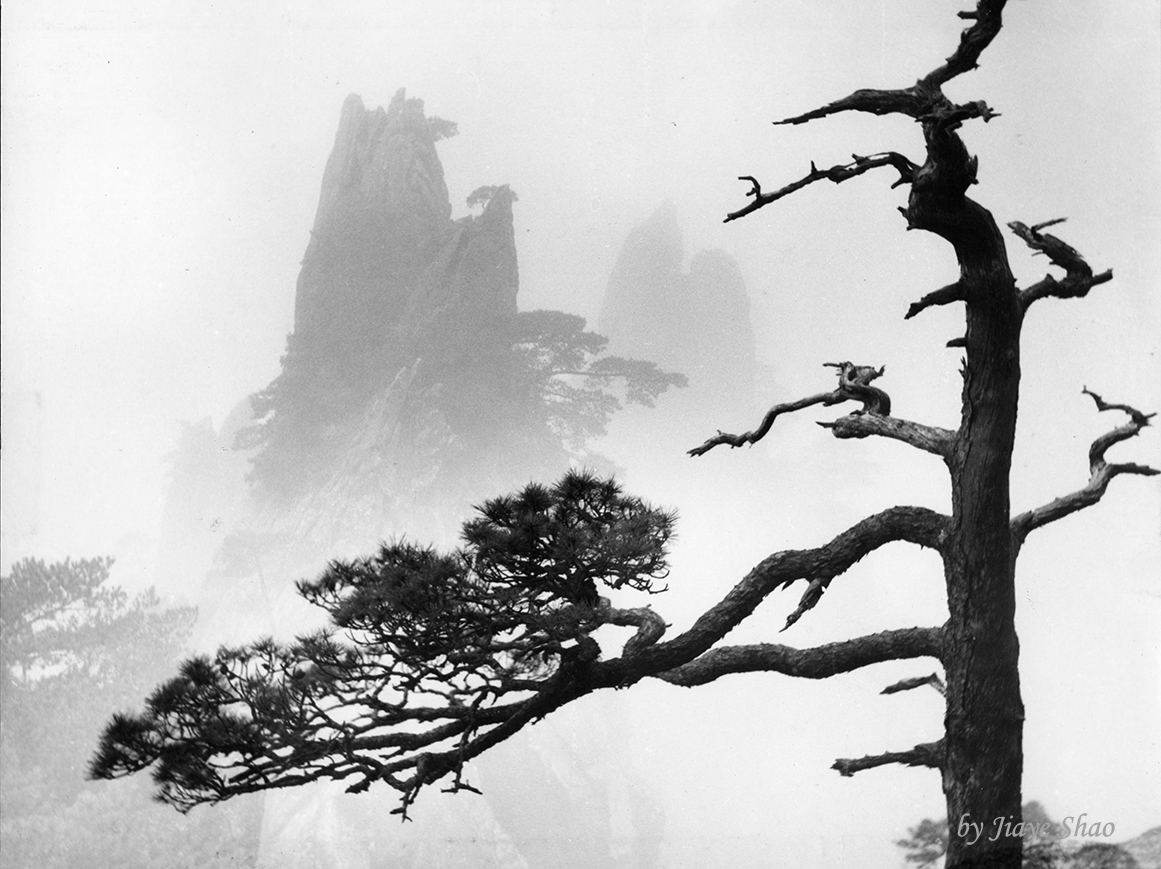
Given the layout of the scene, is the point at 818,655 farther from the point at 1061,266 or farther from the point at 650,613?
the point at 1061,266

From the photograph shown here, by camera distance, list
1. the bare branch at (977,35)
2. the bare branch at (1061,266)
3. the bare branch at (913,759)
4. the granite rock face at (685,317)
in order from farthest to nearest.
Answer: the granite rock face at (685,317) < the bare branch at (913,759) < the bare branch at (1061,266) < the bare branch at (977,35)

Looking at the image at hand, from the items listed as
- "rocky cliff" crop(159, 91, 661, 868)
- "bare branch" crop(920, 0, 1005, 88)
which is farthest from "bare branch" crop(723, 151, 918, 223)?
"rocky cliff" crop(159, 91, 661, 868)

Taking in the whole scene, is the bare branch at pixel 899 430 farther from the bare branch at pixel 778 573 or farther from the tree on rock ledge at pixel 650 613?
the bare branch at pixel 778 573

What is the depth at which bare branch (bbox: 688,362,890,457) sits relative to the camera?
2.97 meters

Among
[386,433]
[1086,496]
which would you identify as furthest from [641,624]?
[386,433]

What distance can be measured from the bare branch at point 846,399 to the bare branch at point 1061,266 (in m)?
0.46

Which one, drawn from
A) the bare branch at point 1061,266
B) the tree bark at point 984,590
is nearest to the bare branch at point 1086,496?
the tree bark at point 984,590

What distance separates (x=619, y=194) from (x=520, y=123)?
96 centimetres

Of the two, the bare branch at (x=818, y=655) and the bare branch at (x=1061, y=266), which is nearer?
the bare branch at (x=1061, y=266)

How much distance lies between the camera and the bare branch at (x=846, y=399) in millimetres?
2967

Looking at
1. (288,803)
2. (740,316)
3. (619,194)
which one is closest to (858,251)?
(740,316)

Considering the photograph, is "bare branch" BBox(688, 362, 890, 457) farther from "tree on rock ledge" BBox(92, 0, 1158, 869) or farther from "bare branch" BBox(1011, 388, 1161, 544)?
"bare branch" BBox(1011, 388, 1161, 544)

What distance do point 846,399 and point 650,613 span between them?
0.85 m

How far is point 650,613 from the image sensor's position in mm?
2986
